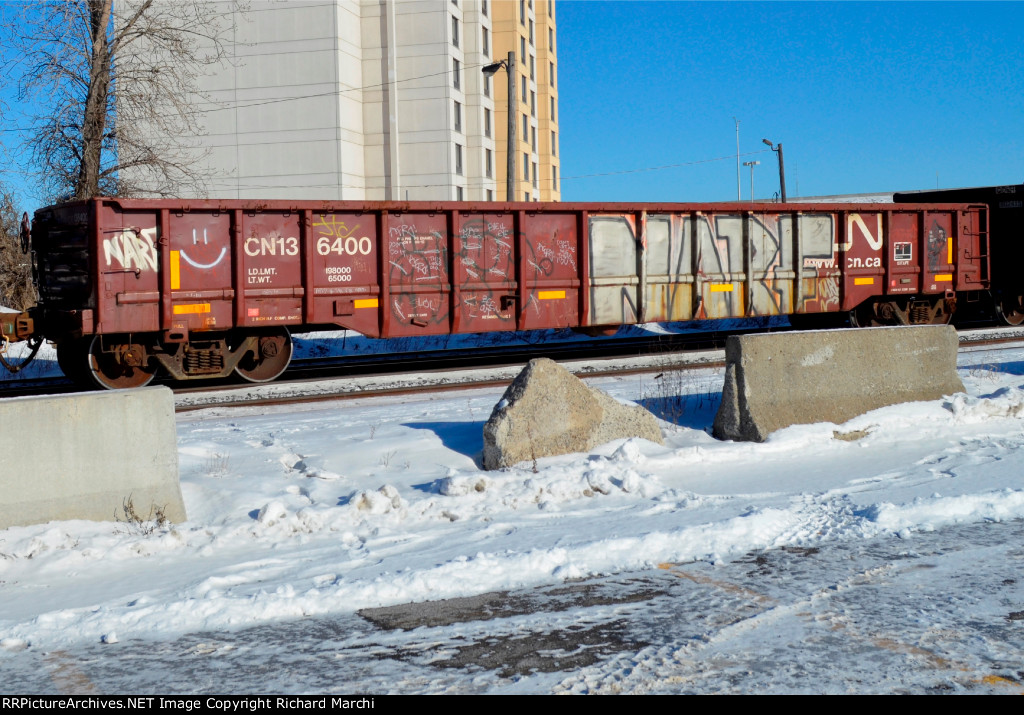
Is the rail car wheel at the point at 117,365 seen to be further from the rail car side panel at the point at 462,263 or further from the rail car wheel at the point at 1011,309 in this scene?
the rail car wheel at the point at 1011,309

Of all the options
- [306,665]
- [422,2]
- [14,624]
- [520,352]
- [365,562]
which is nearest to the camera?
[306,665]

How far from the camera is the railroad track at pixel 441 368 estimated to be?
1334cm

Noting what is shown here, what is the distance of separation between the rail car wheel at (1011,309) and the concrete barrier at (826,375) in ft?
46.5

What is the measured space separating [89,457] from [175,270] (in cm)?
804

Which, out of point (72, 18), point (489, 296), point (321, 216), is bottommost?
point (489, 296)

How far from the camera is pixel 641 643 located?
167 inches

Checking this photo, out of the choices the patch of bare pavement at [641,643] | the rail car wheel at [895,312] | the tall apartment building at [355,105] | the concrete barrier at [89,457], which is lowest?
the patch of bare pavement at [641,643]

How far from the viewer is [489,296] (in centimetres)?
1594

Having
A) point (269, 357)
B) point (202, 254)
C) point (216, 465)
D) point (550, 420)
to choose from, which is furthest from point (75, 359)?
point (550, 420)

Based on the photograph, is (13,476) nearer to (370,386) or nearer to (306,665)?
(306,665)

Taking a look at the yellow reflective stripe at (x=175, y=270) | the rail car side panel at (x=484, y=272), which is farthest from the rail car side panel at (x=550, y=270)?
the yellow reflective stripe at (x=175, y=270)

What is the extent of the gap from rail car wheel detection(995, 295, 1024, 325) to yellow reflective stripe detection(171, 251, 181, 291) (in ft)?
60.2

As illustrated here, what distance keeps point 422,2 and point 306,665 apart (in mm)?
48400

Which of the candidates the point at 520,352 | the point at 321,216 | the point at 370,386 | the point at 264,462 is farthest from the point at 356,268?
the point at 264,462
